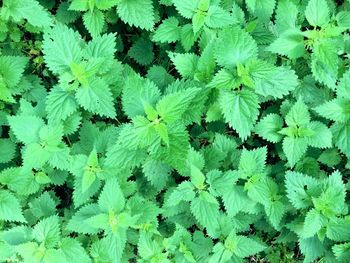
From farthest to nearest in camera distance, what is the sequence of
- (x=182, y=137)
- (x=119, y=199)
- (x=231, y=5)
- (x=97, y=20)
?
1. (x=231, y=5)
2. (x=97, y=20)
3. (x=119, y=199)
4. (x=182, y=137)

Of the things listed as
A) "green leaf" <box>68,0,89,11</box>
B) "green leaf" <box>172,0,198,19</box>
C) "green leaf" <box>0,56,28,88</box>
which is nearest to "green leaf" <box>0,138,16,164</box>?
"green leaf" <box>0,56,28,88</box>

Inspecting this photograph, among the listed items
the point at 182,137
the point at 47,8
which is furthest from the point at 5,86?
the point at 182,137

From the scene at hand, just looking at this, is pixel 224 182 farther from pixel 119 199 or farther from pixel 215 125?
pixel 119 199

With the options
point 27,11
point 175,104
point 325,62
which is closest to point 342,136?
point 325,62

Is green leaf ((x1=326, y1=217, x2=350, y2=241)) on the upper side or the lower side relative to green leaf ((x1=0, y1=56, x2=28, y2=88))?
lower

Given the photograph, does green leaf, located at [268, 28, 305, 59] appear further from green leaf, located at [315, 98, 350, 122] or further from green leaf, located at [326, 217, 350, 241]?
green leaf, located at [326, 217, 350, 241]

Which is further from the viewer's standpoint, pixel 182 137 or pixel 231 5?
pixel 231 5

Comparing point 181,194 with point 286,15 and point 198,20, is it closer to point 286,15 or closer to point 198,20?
point 198,20

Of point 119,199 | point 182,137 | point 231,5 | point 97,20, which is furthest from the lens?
point 231,5
